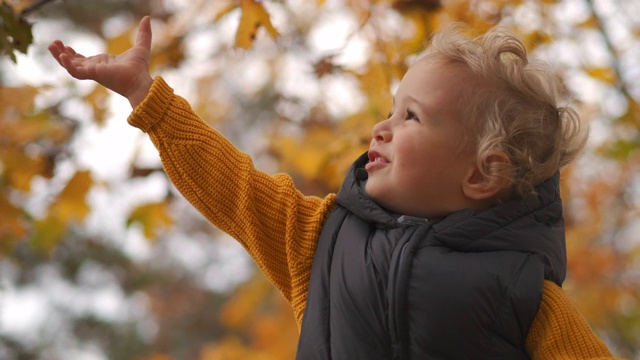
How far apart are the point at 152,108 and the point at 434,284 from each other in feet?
1.75

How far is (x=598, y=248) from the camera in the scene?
5504 millimetres

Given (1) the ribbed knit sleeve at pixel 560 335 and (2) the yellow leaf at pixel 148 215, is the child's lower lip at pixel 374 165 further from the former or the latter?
(2) the yellow leaf at pixel 148 215

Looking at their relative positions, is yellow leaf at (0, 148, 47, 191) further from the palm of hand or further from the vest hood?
the vest hood

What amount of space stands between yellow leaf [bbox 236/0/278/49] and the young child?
459 mm

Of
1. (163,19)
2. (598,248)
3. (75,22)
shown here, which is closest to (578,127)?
(163,19)

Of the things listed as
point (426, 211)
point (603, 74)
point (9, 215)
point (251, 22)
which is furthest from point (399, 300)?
point (603, 74)

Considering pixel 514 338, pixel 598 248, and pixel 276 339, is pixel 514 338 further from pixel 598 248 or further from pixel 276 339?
pixel 598 248

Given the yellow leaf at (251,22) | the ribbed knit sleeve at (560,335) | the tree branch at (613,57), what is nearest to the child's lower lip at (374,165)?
the ribbed knit sleeve at (560,335)

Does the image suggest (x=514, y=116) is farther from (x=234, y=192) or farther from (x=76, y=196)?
(x=76, y=196)

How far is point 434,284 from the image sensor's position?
1.26 m

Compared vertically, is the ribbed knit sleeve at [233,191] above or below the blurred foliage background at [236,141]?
below

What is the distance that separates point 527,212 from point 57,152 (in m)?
1.78

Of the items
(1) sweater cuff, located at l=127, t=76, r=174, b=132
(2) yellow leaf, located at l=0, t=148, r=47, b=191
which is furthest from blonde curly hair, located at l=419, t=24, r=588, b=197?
(2) yellow leaf, located at l=0, t=148, r=47, b=191

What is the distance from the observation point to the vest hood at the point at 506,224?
131 cm
